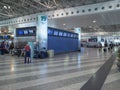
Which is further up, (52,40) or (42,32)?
(42,32)

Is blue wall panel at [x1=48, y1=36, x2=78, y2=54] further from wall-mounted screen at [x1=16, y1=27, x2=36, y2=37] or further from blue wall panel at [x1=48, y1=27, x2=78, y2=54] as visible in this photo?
wall-mounted screen at [x1=16, y1=27, x2=36, y2=37]

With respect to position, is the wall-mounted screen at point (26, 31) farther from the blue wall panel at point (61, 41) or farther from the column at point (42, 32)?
the blue wall panel at point (61, 41)

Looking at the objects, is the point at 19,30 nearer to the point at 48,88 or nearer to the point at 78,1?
the point at 78,1

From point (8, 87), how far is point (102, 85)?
313 centimetres

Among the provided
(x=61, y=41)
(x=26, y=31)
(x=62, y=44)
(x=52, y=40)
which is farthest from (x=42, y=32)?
(x=62, y=44)

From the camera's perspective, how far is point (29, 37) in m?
17.7

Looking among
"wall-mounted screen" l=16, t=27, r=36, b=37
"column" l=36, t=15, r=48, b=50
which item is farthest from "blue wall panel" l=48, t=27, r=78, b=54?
"column" l=36, t=15, r=48, b=50

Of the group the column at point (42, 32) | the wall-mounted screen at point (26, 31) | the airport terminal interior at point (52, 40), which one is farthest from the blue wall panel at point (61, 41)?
the column at point (42, 32)

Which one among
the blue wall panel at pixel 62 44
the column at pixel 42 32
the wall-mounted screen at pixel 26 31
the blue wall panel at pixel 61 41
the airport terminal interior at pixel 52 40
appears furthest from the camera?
the blue wall panel at pixel 62 44

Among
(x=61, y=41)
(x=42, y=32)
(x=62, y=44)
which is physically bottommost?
(x=62, y=44)

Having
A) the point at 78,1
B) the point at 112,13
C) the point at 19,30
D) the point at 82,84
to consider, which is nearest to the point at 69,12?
the point at 78,1

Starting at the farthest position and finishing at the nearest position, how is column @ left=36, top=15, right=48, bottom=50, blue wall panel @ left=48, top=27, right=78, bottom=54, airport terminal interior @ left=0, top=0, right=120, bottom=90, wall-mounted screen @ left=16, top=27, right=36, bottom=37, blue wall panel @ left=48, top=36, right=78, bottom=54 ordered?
blue wall panel @ left=48, top=36, right=78, bottom=54, blue wall panel @ left=48, top=27, right=78, bottom=54, wall-mounted screen @ left=16, top=27, right=36, bottom=37, column @ left=36, top=15, right=48, bottom=50, airport terminal interior @ left=0, top=0, right=120, bottom=90

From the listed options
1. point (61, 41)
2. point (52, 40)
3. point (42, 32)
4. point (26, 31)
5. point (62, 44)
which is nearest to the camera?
point (42, 32)

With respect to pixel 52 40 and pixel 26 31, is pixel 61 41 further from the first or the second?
pixel 26 31
